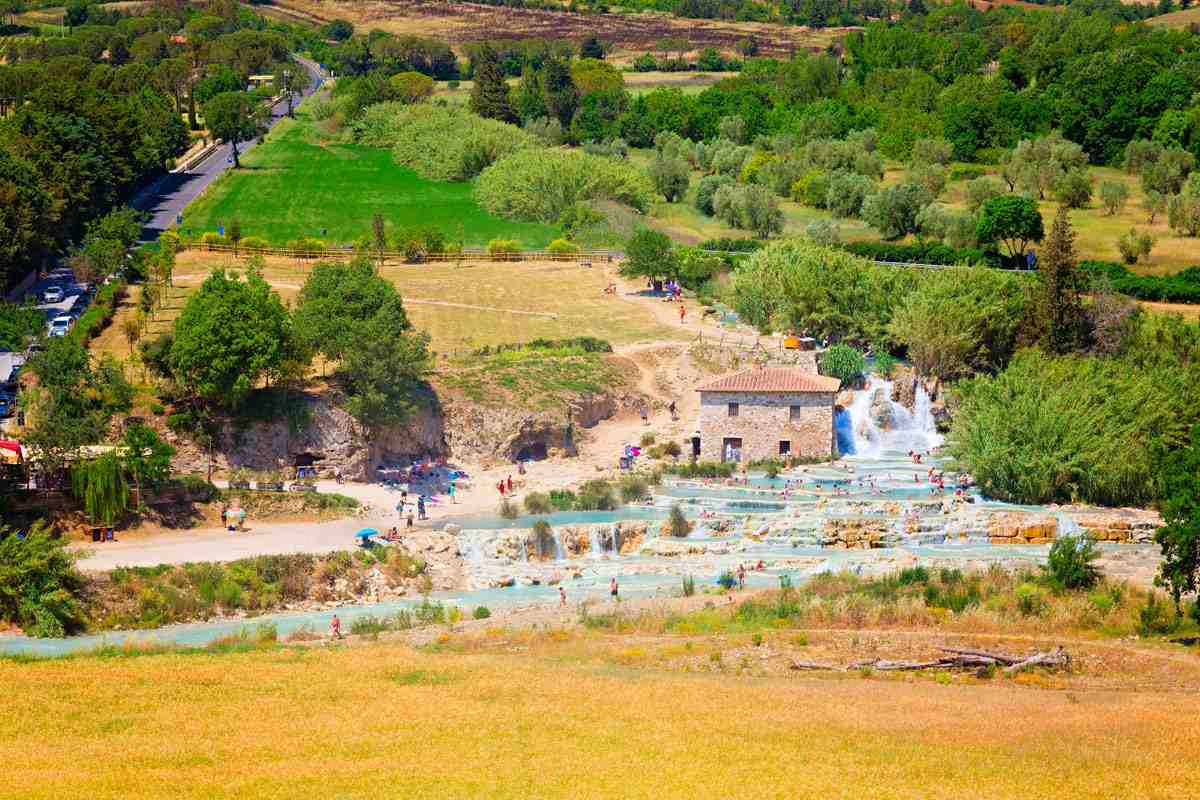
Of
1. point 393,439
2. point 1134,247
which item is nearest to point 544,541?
point 393,439

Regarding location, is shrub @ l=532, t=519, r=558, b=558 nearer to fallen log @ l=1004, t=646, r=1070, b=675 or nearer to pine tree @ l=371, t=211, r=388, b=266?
fallen log @ l=1004, t=646, r=1070, b=675

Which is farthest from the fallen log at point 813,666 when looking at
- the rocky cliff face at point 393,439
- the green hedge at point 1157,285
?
the green hedge at point 1157,285

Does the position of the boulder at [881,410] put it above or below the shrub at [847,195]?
below

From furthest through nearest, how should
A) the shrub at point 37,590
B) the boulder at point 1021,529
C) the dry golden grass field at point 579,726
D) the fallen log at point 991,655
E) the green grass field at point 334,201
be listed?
the green grass field at point 334,201
the boulder at point 1021,529
the shrub at point 37,590
the fallen log at point 991,655
the dry golden grass field at point 579,726

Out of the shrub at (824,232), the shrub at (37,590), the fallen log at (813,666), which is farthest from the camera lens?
the shrub at (824,232)

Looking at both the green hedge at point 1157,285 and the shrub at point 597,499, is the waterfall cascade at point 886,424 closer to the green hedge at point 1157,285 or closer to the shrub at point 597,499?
the shrub at point 597,499

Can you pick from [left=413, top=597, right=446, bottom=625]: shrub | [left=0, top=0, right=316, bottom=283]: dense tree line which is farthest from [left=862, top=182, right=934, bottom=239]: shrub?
[left=413, top=597, right=446, bottom=625]: shrub
